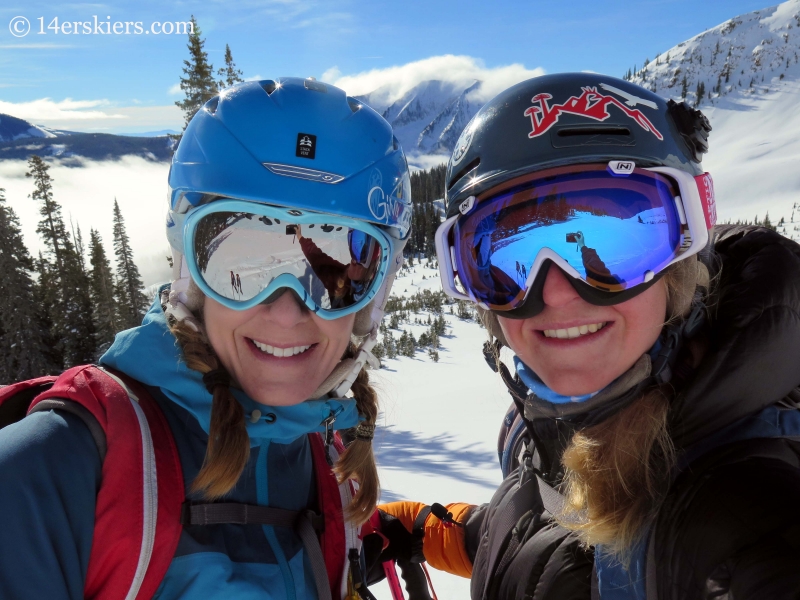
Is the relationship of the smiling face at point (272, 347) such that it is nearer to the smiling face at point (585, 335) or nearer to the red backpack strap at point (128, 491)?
the red backpack strap at point (128, 491)

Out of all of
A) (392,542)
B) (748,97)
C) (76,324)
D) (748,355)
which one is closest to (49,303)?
(76,324)

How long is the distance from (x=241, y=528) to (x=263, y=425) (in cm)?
37

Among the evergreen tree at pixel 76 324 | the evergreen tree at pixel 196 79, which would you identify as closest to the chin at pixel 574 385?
the evergreen tree at pixel 196 79

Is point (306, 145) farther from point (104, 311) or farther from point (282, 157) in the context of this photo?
point (104, 311)

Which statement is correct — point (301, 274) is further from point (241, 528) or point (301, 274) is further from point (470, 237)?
point (241, 528)

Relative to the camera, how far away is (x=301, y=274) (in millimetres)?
2062

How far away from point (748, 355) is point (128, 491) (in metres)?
1.87

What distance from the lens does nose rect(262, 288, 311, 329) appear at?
2.04m

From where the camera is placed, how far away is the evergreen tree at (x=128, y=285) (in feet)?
90.7

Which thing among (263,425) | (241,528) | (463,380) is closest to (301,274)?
(263,425)

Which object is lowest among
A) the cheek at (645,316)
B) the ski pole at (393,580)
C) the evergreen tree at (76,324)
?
the evergreen tree at (76,324)

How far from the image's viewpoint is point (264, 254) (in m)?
2.02

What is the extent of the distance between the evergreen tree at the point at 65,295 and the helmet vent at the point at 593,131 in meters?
26.3

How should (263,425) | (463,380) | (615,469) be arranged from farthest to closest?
(463,380) < (263,425) < (615,469)
